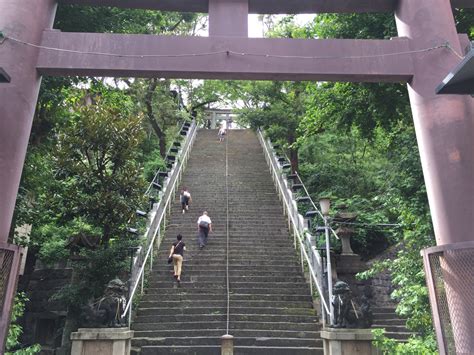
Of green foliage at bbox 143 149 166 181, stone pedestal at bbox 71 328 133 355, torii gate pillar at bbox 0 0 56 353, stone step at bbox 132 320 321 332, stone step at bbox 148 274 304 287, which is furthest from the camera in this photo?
green foliage at bbox 143 149 166 181

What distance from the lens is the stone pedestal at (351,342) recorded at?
260 inches

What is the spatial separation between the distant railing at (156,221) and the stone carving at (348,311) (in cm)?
354

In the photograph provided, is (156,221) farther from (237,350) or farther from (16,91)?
(16,91)

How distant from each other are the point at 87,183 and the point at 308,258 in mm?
4928

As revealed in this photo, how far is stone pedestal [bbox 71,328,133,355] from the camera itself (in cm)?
657

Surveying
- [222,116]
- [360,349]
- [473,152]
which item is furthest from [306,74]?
[222,116]

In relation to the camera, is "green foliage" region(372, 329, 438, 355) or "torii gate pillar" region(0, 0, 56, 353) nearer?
"torii gate pillar" region(0, 0, 56, 353)

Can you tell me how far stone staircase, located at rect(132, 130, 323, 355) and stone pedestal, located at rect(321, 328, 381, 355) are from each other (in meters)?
1.15

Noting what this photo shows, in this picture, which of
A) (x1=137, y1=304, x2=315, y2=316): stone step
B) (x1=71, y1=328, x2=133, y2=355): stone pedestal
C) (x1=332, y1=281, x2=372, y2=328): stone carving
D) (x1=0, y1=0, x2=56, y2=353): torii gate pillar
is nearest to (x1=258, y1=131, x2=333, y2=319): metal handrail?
(x1=332, y1=281, x2=372, y2=328): stone carving

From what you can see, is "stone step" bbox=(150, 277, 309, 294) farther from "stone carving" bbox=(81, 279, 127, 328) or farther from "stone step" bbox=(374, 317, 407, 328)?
"stone carving" bbox=(81, 279, 127, 328)

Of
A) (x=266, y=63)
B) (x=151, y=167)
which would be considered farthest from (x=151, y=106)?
(x=266, y=63)

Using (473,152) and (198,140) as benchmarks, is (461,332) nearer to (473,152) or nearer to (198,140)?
(473,152)

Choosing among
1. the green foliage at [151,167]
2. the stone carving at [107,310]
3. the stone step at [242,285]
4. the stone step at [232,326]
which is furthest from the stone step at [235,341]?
the green foliage at [151,167]

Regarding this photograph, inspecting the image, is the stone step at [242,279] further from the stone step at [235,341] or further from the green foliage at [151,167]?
the green foliage at [151,167]
